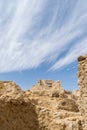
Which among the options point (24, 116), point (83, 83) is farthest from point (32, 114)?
point (83, 83)

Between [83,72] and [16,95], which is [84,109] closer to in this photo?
[83,72]

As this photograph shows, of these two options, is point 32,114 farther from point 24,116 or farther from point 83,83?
point 83,83

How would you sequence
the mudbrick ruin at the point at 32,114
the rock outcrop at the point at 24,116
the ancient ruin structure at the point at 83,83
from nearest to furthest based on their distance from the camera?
the ancient ruin structure at the point at 83,83
the mudbrick ruin at the point at 32,114
the rock outcrop at the point at 24,116

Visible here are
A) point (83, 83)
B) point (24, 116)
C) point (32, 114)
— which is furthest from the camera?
point (32, 114)

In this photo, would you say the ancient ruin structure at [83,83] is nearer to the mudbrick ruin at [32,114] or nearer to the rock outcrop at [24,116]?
the mudbrick ruin at [32,114]

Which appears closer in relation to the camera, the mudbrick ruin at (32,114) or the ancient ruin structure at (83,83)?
the ancient ruin structure at (83,83)

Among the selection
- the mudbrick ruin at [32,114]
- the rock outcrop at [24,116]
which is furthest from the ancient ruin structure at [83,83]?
the rock outcrop at [24,116]

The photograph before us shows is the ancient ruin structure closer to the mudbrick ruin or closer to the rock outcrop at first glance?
the mudbrick ruin

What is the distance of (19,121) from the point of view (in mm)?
17281

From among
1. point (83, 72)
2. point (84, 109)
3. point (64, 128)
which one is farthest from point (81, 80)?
point (64, 128)

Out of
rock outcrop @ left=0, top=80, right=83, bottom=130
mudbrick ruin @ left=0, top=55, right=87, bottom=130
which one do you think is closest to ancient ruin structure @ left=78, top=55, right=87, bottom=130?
mudbrick ruin @ left=0, top=55, right=87, bottom=130

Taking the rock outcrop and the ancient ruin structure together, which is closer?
the ancient ruin structure

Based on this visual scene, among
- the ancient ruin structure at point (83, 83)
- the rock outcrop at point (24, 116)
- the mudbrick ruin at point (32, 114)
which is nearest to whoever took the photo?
the ancient ruin structure at point (83, 83)

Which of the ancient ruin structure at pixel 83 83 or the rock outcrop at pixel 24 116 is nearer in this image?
the ancient ruin structure at pixel 83 83
